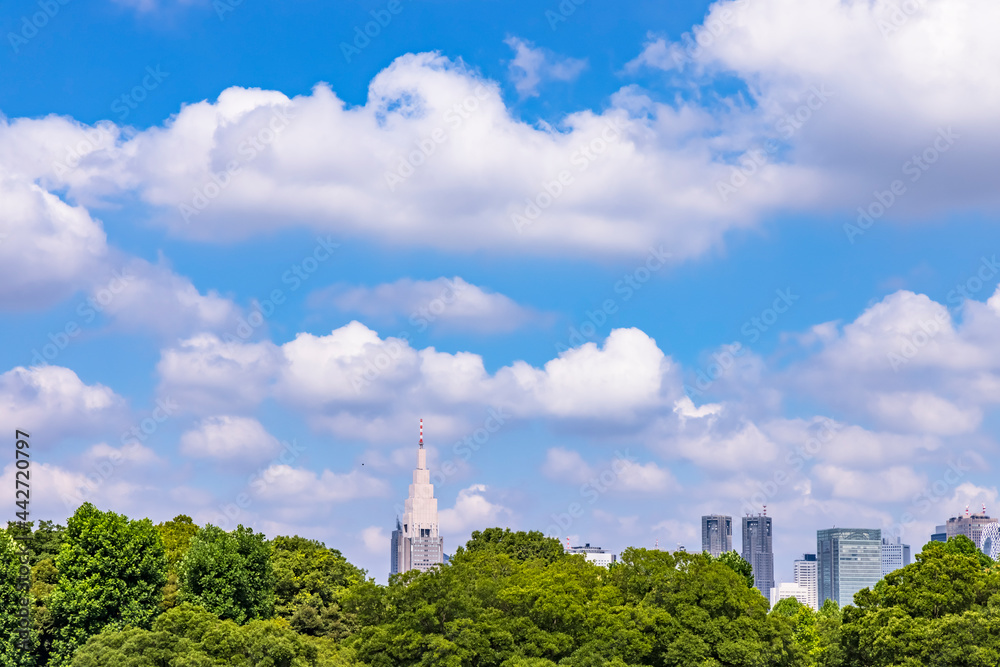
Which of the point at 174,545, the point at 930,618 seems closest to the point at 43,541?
the point at 174,545

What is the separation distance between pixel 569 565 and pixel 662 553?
577cm

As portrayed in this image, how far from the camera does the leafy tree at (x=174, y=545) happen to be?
52066mm

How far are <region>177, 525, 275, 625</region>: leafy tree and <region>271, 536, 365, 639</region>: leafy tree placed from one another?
6.77 meters

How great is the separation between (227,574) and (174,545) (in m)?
12.1

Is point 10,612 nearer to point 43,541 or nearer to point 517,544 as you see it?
point 43,541

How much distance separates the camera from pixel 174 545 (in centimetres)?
6059

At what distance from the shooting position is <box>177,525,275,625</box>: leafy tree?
49.5 m

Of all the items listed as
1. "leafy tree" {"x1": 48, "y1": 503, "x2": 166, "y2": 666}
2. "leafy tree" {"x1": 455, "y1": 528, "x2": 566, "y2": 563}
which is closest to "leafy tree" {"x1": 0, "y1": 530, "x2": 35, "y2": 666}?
"leafy tree" {"x1": 48, "y1": 503, "x2": 166, "y2": 666}

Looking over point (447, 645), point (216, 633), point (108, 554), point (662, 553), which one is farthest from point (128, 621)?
point (662, 553)

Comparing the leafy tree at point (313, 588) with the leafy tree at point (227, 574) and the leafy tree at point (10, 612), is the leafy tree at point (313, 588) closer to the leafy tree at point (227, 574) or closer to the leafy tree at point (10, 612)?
the leafy tree at point (227, 574)

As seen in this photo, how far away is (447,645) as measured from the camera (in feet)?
137

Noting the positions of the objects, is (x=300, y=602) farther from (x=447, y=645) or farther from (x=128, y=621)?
(x=447, y=645)

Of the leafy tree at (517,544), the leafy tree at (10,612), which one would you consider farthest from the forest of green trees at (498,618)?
the leafy tree at (517,544)

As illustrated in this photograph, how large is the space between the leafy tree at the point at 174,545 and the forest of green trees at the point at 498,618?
9.25 ft
